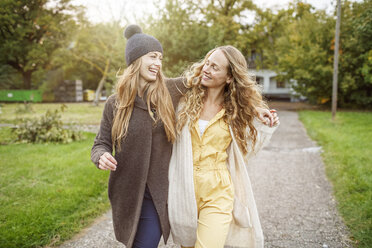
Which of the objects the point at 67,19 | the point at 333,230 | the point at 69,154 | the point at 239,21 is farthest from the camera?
the point at 239,21

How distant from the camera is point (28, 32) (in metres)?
7.16

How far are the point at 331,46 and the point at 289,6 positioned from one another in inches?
268

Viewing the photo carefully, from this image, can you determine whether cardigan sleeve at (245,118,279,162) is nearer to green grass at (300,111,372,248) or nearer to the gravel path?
the gravel path

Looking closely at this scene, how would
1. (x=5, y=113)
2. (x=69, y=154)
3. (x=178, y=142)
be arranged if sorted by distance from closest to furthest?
(x=178, y=142) < (x=69, y=154) < (x=5, y=113)

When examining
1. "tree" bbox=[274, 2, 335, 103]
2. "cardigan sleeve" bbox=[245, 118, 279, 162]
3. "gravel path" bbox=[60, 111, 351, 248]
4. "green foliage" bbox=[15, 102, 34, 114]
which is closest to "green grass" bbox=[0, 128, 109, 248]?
"gravel path" bbox=[60, 111, 351, 248]

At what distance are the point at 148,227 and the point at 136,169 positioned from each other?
0.44 metres

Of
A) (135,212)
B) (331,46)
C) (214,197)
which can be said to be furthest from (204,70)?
(331,46)

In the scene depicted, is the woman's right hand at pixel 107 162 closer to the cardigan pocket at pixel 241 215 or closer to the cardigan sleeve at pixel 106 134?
the cardigan sleeve at pixel 106 134

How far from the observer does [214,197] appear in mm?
2373

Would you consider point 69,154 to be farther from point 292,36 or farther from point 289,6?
point 289,6

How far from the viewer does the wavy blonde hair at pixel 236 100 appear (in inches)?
102

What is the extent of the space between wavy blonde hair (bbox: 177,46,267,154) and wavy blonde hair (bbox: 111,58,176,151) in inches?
6.3

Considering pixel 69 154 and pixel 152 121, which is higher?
pixel 152 121

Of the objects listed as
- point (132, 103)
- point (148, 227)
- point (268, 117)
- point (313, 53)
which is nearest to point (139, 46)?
point (132, 103)
